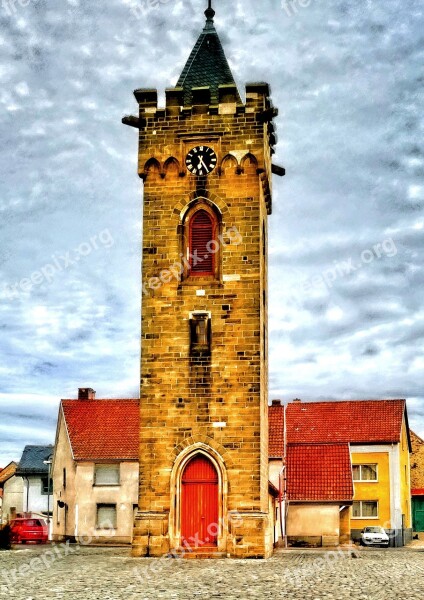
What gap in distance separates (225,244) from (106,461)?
66.7ft

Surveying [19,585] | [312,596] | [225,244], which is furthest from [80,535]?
[312,596]

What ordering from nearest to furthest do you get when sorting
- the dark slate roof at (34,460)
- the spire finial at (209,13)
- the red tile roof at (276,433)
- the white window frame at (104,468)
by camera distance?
the spire finial at (209,13), the red tile roof at (276,433), the white window frame at (104,468), the dark slate roof at (34,460)

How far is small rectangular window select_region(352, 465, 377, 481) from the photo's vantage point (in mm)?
47594

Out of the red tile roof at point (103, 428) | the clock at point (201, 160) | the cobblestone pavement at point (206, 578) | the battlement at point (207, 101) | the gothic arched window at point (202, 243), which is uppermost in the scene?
the battlement at point (207, 101)

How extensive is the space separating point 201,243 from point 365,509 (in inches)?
946

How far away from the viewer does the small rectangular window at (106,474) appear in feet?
148

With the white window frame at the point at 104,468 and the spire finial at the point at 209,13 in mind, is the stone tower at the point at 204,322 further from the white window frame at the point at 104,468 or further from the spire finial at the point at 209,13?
the white window frame at the point at 104,468

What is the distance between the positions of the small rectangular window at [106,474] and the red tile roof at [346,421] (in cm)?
914

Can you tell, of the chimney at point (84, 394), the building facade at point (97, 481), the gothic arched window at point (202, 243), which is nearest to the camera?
the gothic arched window at point (202, 243)

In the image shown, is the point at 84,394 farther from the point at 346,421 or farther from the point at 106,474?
the point at 346,421

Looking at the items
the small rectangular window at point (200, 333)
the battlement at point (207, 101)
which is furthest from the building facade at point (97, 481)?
the battlement at point (207, 101)

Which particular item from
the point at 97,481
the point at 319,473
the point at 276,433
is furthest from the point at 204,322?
the point at 97,481

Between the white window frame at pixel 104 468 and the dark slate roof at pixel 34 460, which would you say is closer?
the white window frame at pixel 104 468

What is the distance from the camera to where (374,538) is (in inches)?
1700
